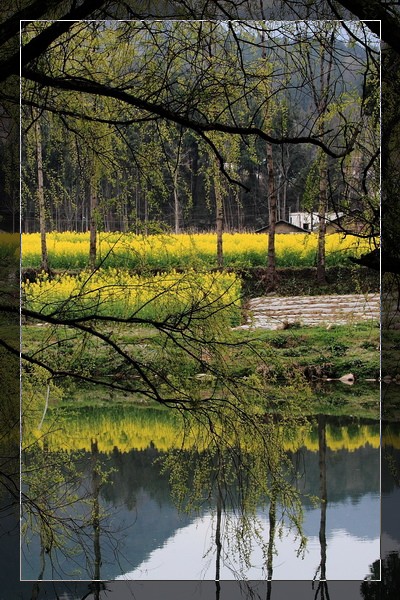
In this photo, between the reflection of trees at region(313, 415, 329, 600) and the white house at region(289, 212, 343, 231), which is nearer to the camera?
the reflection of trees at region(313, 415, 329, 600)

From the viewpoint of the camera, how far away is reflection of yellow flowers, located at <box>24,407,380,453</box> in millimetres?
3508

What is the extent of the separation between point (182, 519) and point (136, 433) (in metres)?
0.40

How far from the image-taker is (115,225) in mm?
3617

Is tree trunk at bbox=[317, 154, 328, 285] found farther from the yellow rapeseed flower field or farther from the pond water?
the pond water

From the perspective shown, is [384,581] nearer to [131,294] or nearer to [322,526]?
[322,526]

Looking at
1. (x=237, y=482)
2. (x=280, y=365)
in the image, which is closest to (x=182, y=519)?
(x=237, y=482)

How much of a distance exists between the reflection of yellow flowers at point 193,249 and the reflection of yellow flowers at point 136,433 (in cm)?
64

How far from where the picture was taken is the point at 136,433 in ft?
11.6

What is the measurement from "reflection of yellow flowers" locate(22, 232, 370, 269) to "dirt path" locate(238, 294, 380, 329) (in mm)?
168

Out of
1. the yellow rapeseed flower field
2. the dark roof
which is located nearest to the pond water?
the yellow rapeseed flower field

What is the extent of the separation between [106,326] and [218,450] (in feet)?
2.30

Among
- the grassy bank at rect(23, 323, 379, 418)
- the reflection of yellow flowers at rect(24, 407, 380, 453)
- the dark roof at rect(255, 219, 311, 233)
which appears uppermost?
the dark roof at rect(255, 219, 311, 233)

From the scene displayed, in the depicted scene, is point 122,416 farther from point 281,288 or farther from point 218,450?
point 281,288

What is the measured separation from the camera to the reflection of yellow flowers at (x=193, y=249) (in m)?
3.55
